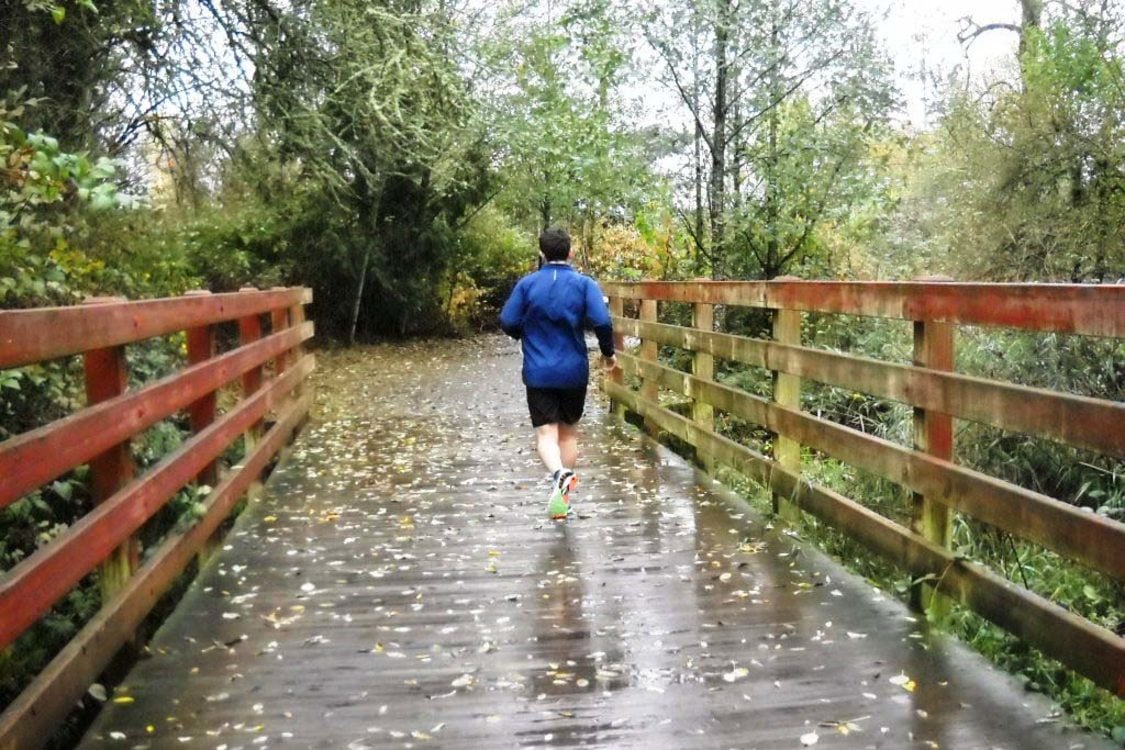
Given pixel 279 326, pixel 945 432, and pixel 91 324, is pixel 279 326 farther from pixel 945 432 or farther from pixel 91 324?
pixel 945 432

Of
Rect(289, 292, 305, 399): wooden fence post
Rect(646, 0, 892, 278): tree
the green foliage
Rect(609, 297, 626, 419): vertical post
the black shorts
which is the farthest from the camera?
Rect(646, 0, 892, 278): tree

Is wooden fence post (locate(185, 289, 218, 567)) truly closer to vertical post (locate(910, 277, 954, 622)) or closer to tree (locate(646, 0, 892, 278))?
vertical post (locate(910, 277, 954, 622))

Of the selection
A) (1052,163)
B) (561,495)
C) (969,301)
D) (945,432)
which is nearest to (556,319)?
(561,495)

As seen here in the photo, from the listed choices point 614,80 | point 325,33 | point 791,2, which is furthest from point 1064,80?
point 325,33

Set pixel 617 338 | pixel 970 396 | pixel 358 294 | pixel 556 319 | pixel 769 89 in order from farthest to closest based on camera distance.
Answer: pixel 358 294
pixel 769 89
pixel 617 338
pixel 556 319
pixel 970 396

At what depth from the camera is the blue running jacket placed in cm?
631

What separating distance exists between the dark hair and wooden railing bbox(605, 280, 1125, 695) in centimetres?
105

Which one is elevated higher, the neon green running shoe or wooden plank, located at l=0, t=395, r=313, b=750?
wooden plank, located at l=0, t=395, r=313, b=750

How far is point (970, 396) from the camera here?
382 centimetres

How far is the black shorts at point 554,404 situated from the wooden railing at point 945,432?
0.97 meters

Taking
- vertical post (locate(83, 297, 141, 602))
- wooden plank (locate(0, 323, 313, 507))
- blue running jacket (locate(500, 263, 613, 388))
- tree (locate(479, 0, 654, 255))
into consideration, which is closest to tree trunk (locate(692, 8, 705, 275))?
tree (locate(479, 0, 654, 255))

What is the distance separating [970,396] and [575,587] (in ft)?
6.26

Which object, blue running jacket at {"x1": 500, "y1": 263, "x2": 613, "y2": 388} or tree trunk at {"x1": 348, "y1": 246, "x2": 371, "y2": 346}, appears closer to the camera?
blue running jacket at {"x1": 500, "y1": 263, "x2": 613, "y2": 388}

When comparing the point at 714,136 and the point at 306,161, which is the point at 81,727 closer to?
the point at 306,161
